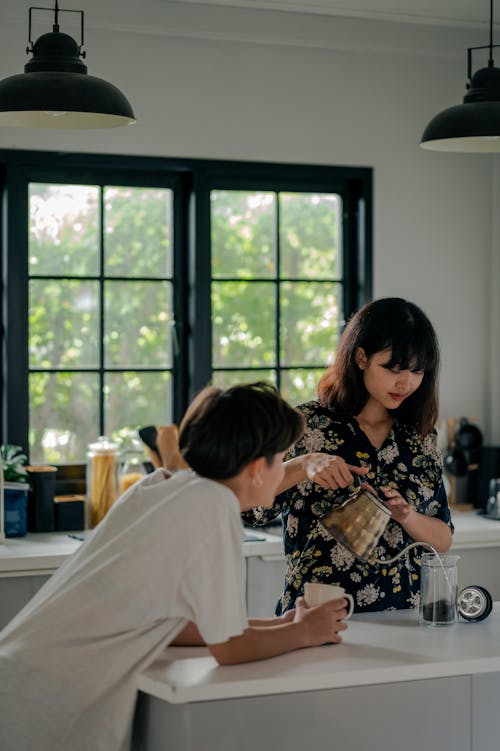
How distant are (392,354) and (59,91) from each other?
1.02 meters

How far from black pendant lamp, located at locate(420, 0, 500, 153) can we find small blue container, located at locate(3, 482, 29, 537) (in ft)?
6.00

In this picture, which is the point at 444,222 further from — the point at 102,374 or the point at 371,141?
the point at 102,374

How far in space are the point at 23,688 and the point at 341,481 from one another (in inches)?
34.3

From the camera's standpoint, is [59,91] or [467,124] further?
[467,124]

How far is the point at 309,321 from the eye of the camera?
184 inches

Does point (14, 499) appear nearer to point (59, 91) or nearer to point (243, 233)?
point (243, 233)

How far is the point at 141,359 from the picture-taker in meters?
4.44

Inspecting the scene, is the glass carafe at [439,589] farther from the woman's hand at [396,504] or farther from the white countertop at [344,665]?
the woman's hand at [396,504]

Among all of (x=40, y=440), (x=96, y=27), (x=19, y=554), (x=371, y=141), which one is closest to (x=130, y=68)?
(x=96, y=27)

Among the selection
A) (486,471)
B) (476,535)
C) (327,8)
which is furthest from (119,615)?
(327,8)

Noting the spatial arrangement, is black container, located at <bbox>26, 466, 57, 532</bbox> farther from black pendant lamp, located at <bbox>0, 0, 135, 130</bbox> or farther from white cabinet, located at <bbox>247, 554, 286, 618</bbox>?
black pendant lamp, located at <bbox>0, 0, 135, 130</bbox>

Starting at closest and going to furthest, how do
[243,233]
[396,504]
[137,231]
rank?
[396,504] → [137,231] → [243,233]

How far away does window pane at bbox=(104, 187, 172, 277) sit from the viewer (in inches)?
171

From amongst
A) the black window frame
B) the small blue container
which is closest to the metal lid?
the small blue container
